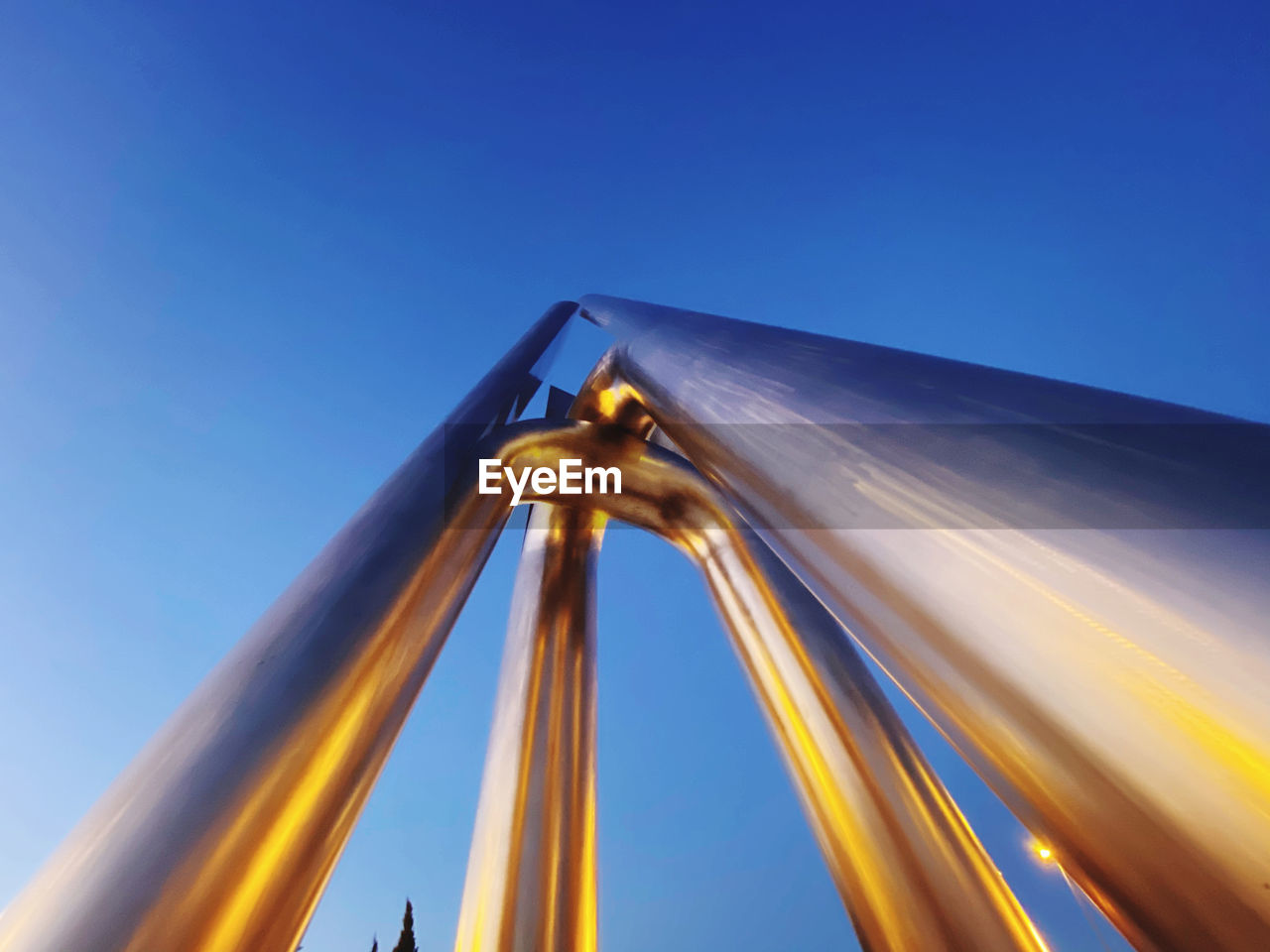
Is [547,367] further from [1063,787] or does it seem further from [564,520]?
[1063,787]

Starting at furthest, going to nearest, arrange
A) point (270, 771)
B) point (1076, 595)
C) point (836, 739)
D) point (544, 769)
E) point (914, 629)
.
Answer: point (544, 769) < point (836, 739) < point (270, 771) < point (914, 629) < point (1076, 595)

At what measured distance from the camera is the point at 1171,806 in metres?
0.32

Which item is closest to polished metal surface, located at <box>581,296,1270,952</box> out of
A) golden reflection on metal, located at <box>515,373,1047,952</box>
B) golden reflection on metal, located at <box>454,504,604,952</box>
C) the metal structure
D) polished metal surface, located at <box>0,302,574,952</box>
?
the metal structure

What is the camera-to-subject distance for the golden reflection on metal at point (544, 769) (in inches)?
74.3

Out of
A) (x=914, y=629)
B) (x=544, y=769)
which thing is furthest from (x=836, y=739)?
(x=914, y=629)

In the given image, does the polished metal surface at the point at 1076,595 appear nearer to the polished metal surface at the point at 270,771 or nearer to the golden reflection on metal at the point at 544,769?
the polished metal surface at the point at 270,771

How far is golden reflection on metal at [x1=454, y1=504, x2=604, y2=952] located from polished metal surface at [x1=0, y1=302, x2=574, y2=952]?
124 cm

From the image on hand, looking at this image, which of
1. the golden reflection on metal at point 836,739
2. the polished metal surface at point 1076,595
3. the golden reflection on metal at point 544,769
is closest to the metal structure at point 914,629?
the polished metal surface at point 1076,595

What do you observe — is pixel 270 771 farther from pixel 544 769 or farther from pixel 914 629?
pixel 544 769

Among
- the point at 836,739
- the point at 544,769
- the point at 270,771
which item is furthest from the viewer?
the point at 544,769

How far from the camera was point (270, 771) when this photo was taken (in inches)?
24.7

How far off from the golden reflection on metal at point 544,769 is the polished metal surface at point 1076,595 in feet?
5.55

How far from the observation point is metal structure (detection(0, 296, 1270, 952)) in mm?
328

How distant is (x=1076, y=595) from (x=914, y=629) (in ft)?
0.39
